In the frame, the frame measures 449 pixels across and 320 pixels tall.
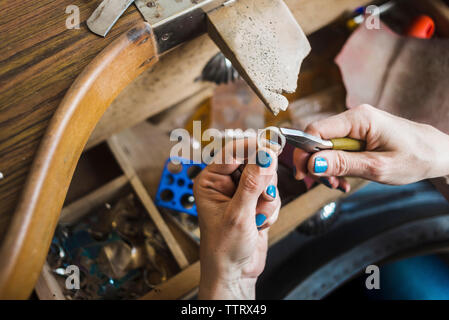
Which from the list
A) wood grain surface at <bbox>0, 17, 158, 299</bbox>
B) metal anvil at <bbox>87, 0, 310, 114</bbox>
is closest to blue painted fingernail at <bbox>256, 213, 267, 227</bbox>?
metal anvil at <bbox>87, 0, 310, 114</bbox>

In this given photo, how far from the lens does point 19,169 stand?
516 millimetres

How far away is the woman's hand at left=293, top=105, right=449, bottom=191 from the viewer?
0.74 m

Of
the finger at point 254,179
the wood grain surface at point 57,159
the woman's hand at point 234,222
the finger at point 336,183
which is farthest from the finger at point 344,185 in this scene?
the wood grain surface at point 57,159

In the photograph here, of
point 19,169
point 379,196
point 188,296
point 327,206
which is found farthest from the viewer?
point 379,196

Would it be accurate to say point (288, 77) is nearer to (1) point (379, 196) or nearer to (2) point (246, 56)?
(2) point (246, 56)

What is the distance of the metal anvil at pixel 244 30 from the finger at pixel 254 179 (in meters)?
0.09

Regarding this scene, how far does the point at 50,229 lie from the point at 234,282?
38 cm

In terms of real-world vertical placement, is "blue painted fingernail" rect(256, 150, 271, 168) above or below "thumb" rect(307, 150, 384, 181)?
above

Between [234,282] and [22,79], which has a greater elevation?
[22,79]

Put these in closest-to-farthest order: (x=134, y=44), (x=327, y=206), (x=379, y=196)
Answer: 1. (x=134, y=44)
2. (x=327, y=206)
3. (x=379, y=196)

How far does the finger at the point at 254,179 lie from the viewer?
0.60 metres

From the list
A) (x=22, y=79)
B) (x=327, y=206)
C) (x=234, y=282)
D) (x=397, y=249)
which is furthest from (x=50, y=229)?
(x=397, y=249)

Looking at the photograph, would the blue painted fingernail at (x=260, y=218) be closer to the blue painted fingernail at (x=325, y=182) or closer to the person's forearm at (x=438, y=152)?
the blue painted fingernail at (x=325, y=182)

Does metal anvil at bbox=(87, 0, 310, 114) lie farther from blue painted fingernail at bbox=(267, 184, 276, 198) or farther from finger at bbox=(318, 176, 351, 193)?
finger at bbox=(318, 176, 351, 193)
